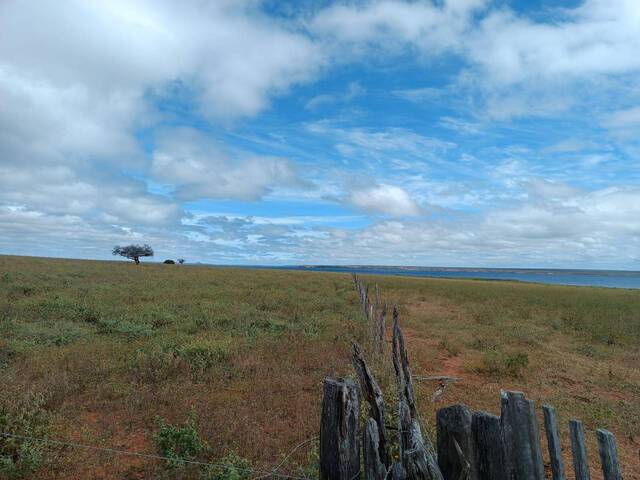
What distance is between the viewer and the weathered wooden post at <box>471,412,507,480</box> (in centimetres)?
267

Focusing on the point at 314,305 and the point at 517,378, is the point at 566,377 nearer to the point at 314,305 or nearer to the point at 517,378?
the point at 517,378

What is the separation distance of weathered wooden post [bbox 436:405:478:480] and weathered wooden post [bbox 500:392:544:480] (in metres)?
0.22

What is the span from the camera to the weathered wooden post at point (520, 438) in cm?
269

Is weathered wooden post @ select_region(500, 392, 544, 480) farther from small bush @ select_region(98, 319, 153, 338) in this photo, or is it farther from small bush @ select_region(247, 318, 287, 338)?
small bush @ select_region(98, 319, 153, 338)

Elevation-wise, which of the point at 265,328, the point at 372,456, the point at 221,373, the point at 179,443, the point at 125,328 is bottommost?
the point at 179,443

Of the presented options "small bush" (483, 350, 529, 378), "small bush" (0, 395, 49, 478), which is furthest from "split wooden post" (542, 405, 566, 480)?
"small bush" (483, 350, 529, 378)

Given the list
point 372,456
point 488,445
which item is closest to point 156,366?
point 372,456

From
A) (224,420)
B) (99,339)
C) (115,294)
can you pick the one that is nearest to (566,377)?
(224,420)

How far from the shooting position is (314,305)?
2044 cm

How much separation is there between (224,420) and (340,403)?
4.25m

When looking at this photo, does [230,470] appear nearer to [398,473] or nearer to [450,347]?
[398,473]

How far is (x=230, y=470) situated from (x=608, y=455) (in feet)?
13.0

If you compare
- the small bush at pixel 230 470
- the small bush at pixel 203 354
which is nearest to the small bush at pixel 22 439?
the small bush at pixel 230 470

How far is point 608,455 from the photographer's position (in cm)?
271
